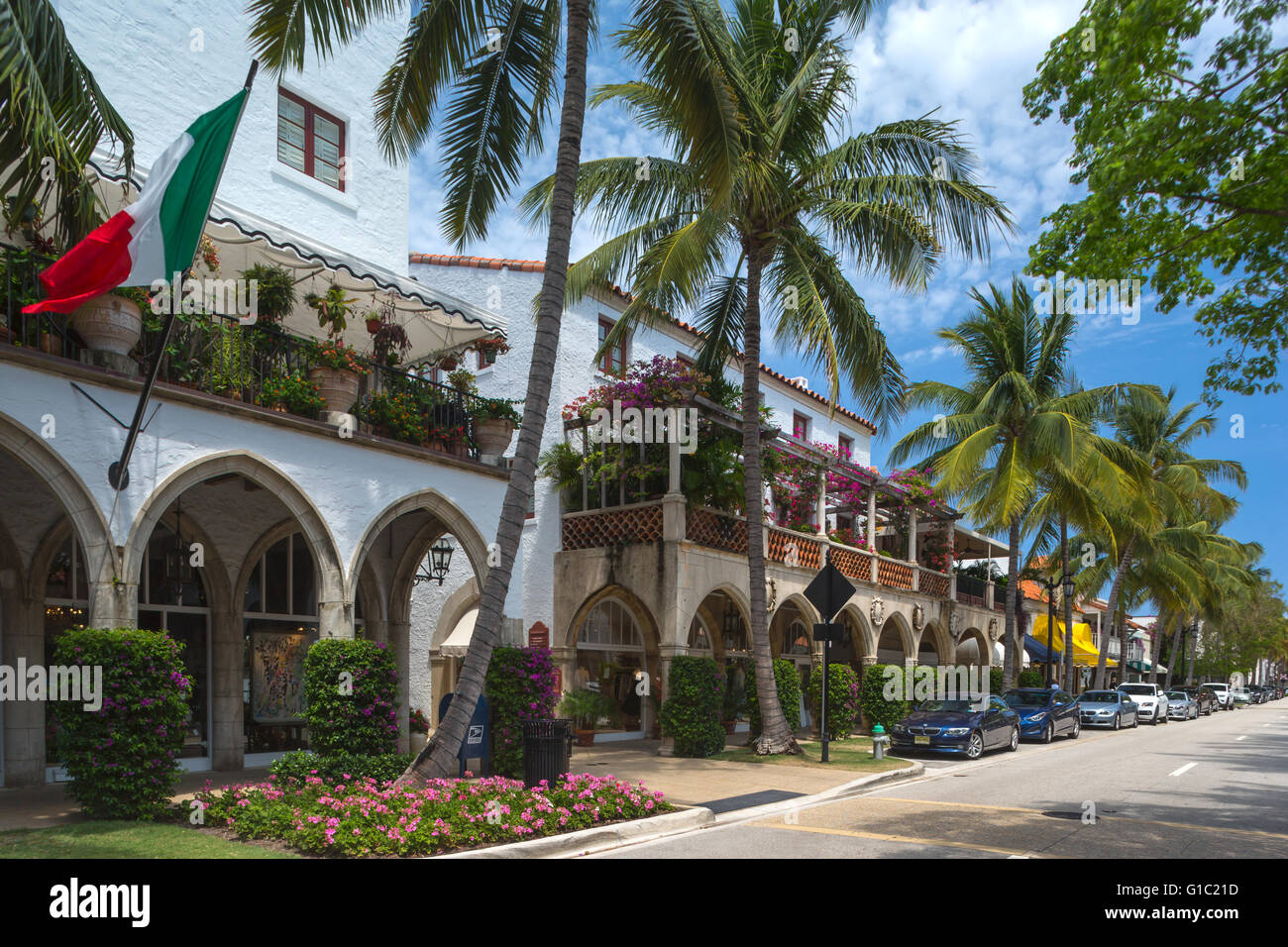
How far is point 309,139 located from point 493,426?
19.3 ft

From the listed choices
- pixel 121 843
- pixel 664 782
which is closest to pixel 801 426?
pixel 664 782

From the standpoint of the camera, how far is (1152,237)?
9.80 metres

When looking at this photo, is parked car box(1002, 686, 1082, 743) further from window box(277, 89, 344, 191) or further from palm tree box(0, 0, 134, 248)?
palm tree box(0, 0, 134, 248)

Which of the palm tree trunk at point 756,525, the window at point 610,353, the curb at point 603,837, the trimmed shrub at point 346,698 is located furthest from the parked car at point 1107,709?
the trimmed shrub at point 346,698

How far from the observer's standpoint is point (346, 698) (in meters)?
11.8

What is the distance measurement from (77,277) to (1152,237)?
10.6 metres

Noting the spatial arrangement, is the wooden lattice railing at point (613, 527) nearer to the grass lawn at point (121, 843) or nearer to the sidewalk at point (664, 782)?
the sidewalk at point (664, 782)

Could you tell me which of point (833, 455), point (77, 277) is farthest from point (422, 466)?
point (833, 455)

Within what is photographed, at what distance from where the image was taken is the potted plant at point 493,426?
15352 millimetres

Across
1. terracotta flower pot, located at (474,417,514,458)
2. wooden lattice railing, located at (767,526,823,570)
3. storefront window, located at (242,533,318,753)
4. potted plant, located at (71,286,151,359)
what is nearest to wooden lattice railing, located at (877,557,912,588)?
wooden lattice railing, located at (767,526,823,570)

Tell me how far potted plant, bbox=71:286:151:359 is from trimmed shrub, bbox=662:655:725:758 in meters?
11.1

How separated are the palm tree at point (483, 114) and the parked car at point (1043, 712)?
61.2ft
